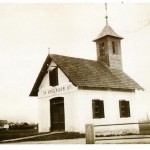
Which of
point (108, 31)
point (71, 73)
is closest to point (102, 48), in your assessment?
point (108, 31)

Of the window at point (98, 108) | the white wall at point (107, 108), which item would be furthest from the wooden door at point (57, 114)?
the window at point (98, 108)

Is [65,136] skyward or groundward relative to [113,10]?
groundward

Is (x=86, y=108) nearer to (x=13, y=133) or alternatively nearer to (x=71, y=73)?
(x=71, y=73)

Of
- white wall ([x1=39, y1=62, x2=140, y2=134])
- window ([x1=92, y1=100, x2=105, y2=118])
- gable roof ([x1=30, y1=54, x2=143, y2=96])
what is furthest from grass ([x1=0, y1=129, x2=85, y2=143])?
gable roof ([x1=30, y1=54, x2=143, y2=96])

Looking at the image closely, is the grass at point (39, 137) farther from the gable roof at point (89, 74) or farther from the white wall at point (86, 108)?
the gable roof at point (89, 74)

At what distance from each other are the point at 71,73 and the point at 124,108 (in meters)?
2.80

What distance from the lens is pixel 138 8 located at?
12.0 meters

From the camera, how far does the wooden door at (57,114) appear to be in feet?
49.6

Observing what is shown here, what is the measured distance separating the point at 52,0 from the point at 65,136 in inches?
193

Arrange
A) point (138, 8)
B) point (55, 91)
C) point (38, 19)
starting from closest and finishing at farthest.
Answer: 1. point (138, 8)
2. point (38, 19)
3. point (55, 91)
